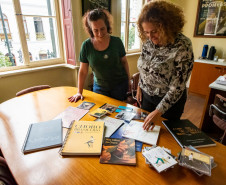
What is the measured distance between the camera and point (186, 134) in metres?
0.97

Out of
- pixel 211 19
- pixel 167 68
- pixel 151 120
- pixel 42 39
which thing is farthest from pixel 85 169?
pixel 211 19

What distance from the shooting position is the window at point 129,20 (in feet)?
11.8

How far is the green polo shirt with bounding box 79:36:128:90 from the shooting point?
4.98ft

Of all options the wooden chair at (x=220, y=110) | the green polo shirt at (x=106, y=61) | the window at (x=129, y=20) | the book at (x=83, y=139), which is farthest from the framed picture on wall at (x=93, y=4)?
the wooden chair at (x=220, y=110)

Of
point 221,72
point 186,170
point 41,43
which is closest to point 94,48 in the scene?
point 186,170

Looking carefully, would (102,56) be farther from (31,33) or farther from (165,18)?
(31,33)

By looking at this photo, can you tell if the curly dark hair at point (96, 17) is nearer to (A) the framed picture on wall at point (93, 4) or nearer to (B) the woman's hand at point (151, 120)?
(B) the woman's hand at point (151, 120)

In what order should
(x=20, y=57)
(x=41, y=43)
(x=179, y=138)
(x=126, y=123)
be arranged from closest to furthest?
(x=179, y=138)
(x=126, y=123)
(x=20, y=57)
(x=41, y=43)

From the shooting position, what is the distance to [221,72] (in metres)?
3.15

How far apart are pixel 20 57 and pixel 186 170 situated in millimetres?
2556

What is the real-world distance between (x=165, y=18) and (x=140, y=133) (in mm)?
729

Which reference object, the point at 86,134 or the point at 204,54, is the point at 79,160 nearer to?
the point at 86,134

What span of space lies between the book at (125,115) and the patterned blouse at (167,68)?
23 cm

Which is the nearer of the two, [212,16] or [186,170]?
[186,170]
